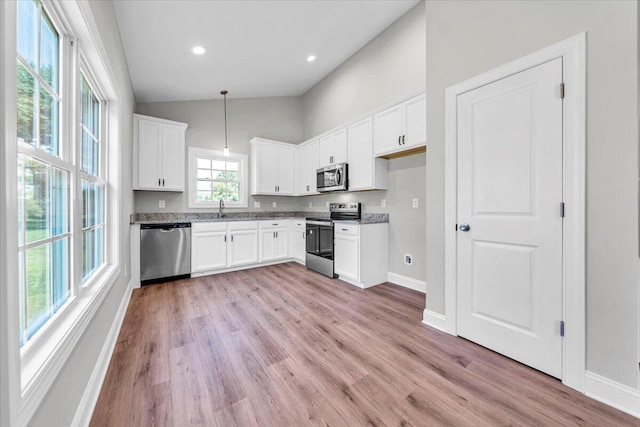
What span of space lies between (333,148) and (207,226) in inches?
90.2

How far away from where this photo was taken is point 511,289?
1808 mm

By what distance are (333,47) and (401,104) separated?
5.13 ft

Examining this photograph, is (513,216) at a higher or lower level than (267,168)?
lower

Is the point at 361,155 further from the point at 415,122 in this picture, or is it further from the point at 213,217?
the point at 213,217

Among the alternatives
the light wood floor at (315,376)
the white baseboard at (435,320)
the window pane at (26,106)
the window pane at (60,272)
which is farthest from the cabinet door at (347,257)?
the window pane at (26,106)

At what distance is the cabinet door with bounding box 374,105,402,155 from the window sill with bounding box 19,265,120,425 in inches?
120

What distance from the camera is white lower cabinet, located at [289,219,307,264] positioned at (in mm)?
4539

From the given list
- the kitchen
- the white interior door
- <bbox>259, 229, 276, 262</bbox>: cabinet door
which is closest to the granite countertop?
<bbox>259, 229, 276, 262</bbox>: cabinet door

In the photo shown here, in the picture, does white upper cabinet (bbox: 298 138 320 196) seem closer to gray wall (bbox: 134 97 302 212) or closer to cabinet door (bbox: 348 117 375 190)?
gray wall (bbox: 134 97 302 212)

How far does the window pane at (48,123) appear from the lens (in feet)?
3.80

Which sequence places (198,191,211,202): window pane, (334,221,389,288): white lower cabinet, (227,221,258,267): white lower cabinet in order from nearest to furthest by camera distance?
(334,221,389,288): white lower cabinet
(227,221,258,267): white lower cabinet
(198,191,211,202): window pane

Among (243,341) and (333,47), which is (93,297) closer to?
(243,341)

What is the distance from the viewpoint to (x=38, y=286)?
109 cm

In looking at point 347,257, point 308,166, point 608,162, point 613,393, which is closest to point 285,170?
point 308,166
